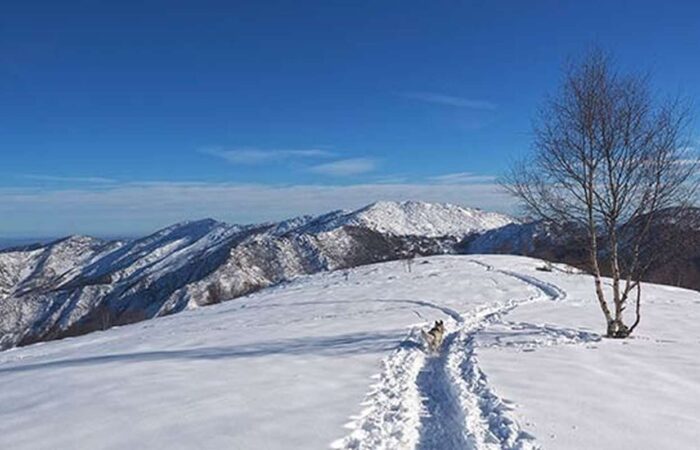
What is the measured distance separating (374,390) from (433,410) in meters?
2.05

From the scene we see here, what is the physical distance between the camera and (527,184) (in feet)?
68.5

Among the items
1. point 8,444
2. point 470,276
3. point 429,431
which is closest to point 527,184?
point 429,431

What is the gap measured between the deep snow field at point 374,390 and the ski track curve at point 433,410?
1.5 inches

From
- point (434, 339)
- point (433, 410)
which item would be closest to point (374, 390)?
point (433, 410)

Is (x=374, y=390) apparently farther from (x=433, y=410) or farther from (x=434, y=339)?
(x=434, y=339)

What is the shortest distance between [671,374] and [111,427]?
42.4 ft

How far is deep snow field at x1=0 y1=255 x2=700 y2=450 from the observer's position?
9562 mm

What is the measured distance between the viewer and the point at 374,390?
12930 mm

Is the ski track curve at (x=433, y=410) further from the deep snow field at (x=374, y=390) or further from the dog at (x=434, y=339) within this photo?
the dog at (x=434, y=339)

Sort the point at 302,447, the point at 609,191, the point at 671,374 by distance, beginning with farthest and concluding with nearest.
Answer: the point at 609,191, the point at 671,374, the point at 302,447

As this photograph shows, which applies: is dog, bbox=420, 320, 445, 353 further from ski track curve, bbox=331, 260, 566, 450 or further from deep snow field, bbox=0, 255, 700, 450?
ski track curve, bbox=331, 260, 566, 450

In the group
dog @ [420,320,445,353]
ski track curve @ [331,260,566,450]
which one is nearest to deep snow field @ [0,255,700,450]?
ski track curve @ [331,260,566,450]

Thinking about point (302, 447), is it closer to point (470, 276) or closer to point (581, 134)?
point (581, 134)

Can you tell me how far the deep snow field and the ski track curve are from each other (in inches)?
1.5
